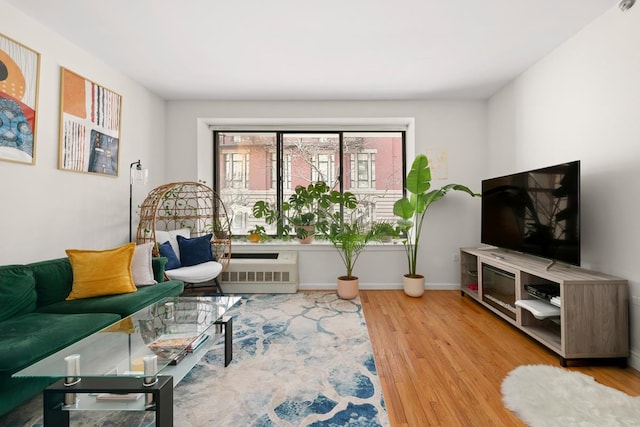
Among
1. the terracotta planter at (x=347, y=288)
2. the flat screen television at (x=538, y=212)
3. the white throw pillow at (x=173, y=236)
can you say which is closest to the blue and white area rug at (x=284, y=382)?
the terracotta planter at (x=347, y=288)

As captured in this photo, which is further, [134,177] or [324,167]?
[324,167]

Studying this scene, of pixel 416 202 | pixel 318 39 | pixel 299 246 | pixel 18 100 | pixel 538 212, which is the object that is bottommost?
pixel 299 246

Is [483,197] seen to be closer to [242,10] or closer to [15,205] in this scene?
[242,10]

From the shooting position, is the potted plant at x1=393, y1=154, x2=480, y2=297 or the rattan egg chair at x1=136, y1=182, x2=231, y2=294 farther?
the potted plant at x1=393, y1=154, x2=480, y2=297

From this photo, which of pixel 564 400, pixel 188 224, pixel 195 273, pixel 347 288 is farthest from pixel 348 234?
pixel 564 400

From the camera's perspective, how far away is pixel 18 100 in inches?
89.7

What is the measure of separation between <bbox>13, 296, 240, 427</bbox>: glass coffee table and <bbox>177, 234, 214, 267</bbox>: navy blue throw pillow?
1.45 metres

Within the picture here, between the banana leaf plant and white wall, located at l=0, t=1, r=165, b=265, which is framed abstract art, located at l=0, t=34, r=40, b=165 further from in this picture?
the banana leaf plant

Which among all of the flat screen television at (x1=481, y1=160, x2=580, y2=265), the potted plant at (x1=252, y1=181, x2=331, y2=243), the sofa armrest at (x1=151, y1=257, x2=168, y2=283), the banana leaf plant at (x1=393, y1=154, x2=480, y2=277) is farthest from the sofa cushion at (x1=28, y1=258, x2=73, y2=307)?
the flat screen television at (x1=481, y1=160, x2=580, y2=265)

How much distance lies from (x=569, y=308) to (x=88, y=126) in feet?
13.8

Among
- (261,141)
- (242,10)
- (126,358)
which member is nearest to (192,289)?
(261,141)

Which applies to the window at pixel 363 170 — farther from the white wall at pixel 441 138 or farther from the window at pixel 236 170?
the window at pixel 236 170

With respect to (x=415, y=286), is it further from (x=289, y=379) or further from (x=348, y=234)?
(x=289, y=379)

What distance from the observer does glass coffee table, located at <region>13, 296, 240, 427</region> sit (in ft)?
4.19
